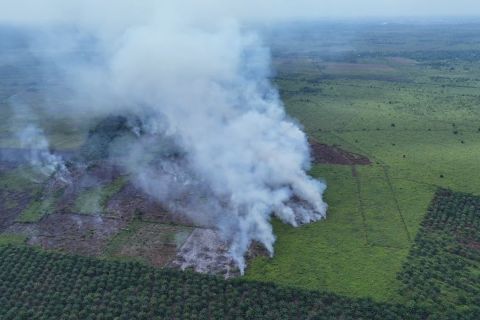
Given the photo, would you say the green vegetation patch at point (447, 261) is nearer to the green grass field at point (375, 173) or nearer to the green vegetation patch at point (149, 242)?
the green grass field at point (375, 173)

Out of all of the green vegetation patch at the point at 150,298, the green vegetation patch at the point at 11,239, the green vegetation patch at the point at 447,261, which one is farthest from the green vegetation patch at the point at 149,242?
the green vegetation patch at the point at 447,261

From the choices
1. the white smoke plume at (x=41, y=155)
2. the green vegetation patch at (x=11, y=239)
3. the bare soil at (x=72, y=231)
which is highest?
the white smoke plume at (x=41, y=155)

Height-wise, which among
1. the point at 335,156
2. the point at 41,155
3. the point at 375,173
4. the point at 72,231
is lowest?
the point at 72,231

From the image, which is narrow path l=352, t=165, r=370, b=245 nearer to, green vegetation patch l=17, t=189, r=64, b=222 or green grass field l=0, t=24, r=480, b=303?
green grass field l=0, t=24, r=480, b=303

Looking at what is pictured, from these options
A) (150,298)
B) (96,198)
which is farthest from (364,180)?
(96,198)

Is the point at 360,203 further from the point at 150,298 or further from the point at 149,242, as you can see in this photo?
the point at 150,298

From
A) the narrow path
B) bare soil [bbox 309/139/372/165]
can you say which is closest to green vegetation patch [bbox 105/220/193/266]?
the narrow path
